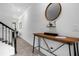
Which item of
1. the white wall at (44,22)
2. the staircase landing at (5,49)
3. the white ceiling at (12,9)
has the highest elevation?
the white ceiling at (12,9)

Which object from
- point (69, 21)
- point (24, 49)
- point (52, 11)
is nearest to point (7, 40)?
point (24, 49)

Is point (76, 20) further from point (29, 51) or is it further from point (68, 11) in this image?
point (29, 51)

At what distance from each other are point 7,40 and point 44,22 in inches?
39.9

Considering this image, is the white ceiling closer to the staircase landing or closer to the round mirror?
the round mirror

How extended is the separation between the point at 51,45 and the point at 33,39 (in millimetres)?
403

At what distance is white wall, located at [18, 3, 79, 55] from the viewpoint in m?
1.63

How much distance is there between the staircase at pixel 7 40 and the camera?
6.85 feet

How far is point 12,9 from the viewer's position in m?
1.94

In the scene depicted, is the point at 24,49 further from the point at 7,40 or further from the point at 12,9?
the point at 12,9

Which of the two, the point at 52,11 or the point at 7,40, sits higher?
the point at 52,11

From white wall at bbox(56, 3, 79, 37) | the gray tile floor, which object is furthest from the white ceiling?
white wall at bbox(56, 3, 79, 37)

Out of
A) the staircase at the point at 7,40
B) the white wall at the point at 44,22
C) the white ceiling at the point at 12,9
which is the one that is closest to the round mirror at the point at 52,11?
the white wall at the point at 44,22

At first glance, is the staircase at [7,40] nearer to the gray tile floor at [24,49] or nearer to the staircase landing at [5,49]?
the staircase landing at [5,49]

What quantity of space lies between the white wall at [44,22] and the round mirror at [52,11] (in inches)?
3.2
